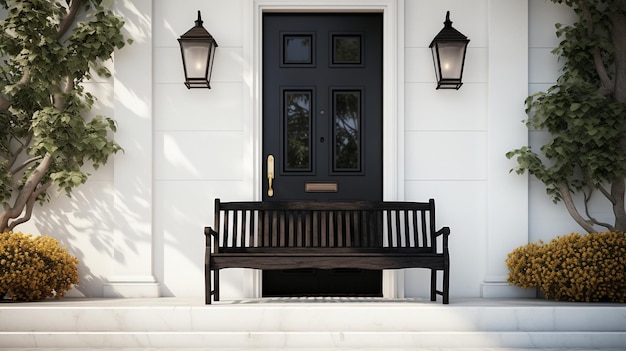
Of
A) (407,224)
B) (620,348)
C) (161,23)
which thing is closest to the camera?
(620,348)

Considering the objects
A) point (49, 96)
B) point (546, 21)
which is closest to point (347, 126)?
point (546, 21)

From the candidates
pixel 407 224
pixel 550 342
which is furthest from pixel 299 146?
pixel 550 342

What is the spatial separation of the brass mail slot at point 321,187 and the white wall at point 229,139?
1.62ft

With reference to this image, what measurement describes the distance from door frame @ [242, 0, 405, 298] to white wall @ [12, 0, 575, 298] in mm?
28

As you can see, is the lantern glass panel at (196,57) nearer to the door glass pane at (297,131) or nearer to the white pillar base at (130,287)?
the door glass pane at (297,131)

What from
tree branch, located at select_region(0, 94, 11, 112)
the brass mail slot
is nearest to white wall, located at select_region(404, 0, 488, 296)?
the brass mail slot

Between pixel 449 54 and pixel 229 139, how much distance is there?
191 centimetres

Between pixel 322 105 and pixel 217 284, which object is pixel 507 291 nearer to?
pixel 322 105

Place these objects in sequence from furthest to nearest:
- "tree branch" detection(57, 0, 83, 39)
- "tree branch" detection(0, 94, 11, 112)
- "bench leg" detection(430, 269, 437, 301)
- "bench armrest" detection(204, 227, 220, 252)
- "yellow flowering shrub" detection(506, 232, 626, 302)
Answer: "tree branch" detection(57, 0, 83, 39) < "tree branch" detection(0, 94, 11, 112) < "bench leg" detection(430, 269, 437, 301) < "yellow flowering shrub" detection(506, 232, 626, 302) < "bench armrest" detection(204, 227, 220, 252)

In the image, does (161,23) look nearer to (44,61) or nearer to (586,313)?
Answer: (44,61)

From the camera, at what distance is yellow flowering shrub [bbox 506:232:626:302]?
4500 mm

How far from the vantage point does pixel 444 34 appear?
16.2ft

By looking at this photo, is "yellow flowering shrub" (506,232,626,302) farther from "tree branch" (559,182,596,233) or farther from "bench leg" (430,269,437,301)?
"bench leg" (430,269,437,301)

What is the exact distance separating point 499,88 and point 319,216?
181cm
